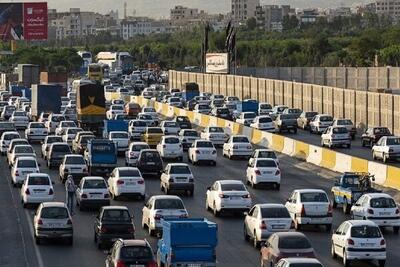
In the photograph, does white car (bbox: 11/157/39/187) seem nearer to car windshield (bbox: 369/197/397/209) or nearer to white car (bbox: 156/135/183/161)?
white car (bbox: 156/135/183/161)

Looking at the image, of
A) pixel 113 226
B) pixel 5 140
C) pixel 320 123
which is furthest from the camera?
pixel 320 123

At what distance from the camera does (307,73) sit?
144m

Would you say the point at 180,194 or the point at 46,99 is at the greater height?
the point at 46,99

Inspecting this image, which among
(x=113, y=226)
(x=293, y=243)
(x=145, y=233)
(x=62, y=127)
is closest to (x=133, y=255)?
(x=293, y=243)

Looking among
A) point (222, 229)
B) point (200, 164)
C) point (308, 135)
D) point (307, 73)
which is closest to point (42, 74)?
point (307, 73)

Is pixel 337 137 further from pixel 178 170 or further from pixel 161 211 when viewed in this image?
pixel 161 211

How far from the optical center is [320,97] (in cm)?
10275

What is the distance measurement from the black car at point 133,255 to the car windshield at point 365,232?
20.9 ft

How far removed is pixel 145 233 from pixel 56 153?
24.1 metres

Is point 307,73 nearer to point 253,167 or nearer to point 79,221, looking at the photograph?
point 253,167

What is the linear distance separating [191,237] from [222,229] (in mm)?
10590

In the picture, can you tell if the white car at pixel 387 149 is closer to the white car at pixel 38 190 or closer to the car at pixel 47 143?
the car at pixel 47 143

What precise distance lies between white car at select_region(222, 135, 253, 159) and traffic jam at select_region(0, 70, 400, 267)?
5 cm

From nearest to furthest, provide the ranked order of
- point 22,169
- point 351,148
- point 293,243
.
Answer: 1. point 293,243
2. point 22,169
3. point 351,148
